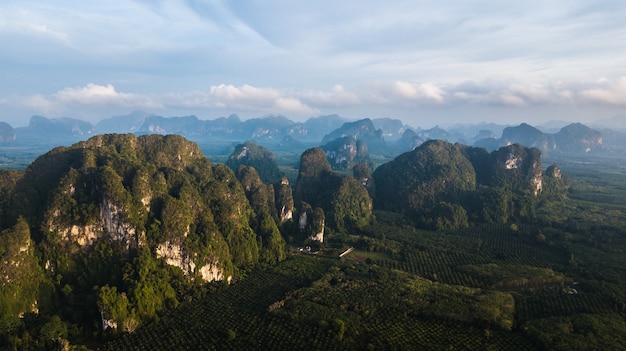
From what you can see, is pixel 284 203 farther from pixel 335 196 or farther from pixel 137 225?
pixel 137 225

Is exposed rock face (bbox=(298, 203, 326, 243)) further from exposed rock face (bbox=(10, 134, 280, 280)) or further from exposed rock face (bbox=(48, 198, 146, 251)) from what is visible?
exposed rock face (bbox=(48, 198, 146, 251))

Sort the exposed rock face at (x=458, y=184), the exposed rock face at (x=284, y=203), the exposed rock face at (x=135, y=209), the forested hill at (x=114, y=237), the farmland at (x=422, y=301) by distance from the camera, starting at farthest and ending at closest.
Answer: the exposed rock face at (x=458, y=184), the exposed rock face at (x=284, y=203), the exposed rock face at (x=135, y=209), the forested hill at (x=114, y=237), the farmland at (x=422, y=301)

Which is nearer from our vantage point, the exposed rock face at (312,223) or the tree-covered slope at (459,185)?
the exposed rock face at (312,223)

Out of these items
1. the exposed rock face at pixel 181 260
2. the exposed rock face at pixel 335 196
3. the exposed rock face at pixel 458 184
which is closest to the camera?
the exposed rock face at pixel 181 260

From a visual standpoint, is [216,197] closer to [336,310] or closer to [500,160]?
[336,310]

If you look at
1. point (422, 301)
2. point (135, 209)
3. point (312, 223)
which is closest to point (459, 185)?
point (312, 223)

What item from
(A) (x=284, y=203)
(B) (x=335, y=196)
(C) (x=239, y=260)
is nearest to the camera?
(C) (x=239, y=260)

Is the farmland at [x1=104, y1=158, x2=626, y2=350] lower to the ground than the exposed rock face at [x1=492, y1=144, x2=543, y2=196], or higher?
lower

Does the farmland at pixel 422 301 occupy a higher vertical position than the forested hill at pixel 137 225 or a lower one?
lower

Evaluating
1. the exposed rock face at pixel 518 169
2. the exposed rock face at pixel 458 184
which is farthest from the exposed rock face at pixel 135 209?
the exposed rock face at pixel 518 169

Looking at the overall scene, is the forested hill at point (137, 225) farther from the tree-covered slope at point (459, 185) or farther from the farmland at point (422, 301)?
the farmland at point (422, 301)

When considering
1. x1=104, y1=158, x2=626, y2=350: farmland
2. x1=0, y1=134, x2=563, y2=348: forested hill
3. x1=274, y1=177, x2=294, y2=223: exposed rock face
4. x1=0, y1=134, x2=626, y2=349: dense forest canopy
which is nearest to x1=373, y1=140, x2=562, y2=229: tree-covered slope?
x1=0, y1=134, x2=563, y2=348: forested hill

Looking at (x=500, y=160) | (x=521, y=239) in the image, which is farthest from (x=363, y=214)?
(x=500, y=160)
